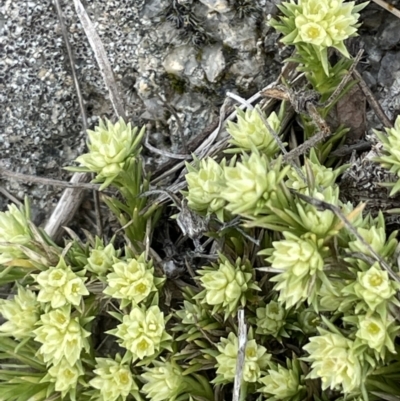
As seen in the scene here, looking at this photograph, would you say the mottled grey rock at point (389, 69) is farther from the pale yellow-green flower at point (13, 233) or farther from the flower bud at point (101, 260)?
the pale yellow-green flower at point (13, 233)

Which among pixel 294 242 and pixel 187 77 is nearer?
pixel 294 242

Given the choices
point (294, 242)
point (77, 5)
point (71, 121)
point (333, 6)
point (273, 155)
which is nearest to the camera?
point (294, 242)

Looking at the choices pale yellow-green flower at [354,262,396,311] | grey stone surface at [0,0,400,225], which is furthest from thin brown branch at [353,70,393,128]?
pale yellow-green flower at [354,262,396,311]

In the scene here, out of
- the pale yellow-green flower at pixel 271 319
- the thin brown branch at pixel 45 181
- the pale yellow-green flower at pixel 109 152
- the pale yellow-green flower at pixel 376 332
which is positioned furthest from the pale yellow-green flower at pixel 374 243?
the thin brown branch at pixel 45 181

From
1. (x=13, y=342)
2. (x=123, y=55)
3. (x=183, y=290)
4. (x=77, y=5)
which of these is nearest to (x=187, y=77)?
(x=123, y=55)

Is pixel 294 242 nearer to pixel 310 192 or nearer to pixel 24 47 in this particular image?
pixel 310 192

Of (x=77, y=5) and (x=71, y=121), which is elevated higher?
(x=77, y=5)
